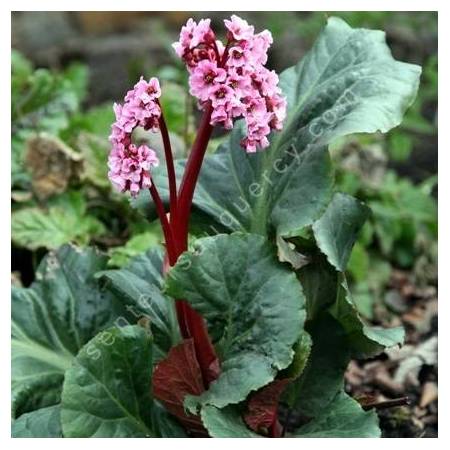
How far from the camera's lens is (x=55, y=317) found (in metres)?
2.04

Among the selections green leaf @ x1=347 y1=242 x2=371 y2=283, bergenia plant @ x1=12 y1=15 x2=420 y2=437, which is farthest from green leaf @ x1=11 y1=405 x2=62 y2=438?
green leaf @ x1=347 y1=242 x2=371 y2=283

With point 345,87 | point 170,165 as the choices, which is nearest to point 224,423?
point 170,165

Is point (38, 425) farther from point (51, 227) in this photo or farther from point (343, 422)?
point (51, 227)

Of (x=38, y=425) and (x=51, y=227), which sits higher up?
(x=51, y=227)

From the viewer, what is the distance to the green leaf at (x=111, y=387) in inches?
66.1

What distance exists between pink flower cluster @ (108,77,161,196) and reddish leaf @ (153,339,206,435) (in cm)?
32

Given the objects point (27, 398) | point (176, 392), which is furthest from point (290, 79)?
point (27, 398)

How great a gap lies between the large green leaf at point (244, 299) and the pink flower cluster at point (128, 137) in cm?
17

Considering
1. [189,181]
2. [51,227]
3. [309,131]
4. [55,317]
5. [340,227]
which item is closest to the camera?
[189,181]

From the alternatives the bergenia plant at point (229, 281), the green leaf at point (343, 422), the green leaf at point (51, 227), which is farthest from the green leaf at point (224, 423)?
the green leaf at point (51, 227)

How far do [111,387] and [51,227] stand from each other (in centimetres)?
91

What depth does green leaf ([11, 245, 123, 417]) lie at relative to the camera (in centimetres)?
194

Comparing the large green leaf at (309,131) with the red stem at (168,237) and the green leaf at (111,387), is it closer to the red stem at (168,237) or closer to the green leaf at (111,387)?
the red stem at (168,237)

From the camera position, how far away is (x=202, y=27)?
159 centimetres
